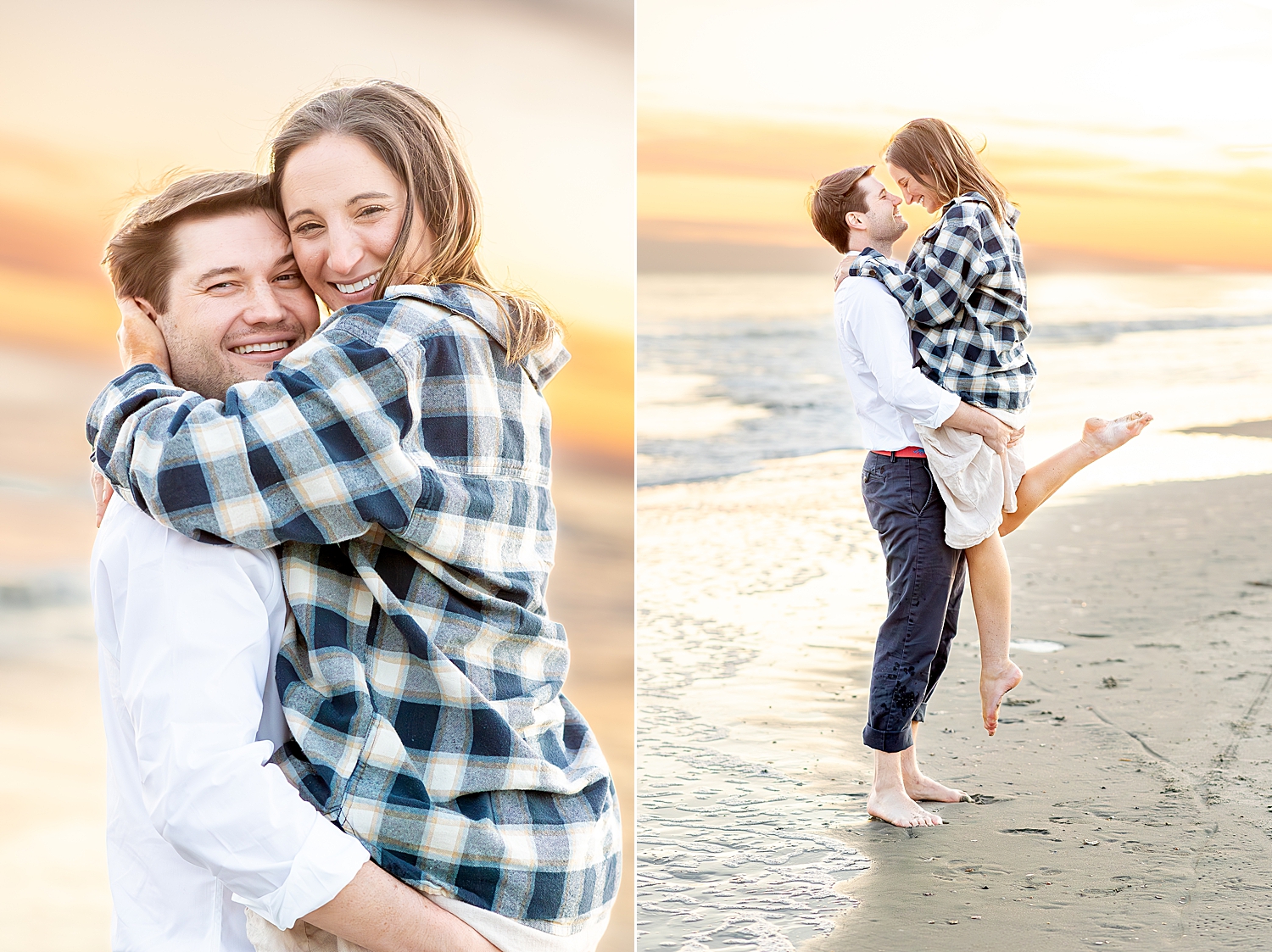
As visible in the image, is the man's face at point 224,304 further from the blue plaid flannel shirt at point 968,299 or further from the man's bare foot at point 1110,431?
the man's bare foot at point 1110,431

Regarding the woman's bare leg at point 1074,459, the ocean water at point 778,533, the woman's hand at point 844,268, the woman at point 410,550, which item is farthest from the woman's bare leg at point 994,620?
the woman at point 410,550

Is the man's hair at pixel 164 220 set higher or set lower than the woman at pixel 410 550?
higher

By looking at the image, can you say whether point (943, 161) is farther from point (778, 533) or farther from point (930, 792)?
point (778, 533)

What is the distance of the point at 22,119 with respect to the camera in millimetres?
3055

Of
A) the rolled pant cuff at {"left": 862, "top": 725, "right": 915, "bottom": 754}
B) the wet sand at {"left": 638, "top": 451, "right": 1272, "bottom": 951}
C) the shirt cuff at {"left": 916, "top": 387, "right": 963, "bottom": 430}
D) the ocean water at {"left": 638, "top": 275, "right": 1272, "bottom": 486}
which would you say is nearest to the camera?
the wet sand at {"left": 638, "top": 451, "right": 1272, "bottom": 951}

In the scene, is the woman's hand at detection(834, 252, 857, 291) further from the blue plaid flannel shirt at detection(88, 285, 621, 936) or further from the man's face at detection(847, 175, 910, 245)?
the blue plaid flannel shirt at detection(88, 285, 621, 936)

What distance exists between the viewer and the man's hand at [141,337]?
1.28 m

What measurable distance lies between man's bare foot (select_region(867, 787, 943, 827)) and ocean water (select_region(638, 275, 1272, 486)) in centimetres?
597

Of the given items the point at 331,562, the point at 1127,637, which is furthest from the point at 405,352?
the point at 1127,637

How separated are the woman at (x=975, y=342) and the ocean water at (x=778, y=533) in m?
0.85

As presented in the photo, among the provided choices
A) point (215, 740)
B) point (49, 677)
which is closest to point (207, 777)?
point (215, 740)

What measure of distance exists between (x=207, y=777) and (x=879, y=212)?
9.48 feet

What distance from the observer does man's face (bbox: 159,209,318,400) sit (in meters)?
1.30

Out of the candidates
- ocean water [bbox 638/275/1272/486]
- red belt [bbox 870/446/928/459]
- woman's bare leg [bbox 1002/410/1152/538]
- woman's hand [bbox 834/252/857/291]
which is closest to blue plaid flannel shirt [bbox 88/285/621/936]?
red belt [bbox 870/446/928/459]
